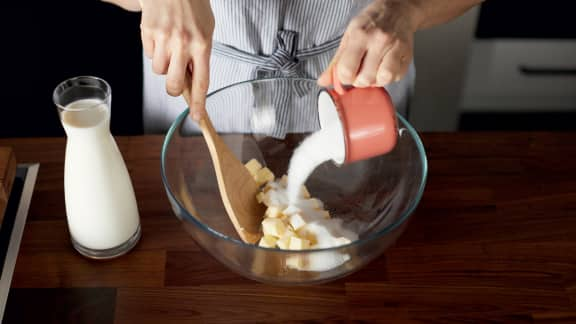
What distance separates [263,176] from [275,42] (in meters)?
0.30

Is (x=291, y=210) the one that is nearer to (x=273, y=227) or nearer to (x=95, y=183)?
(x=273, y=227)

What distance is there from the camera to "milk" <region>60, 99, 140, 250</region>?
916 millimetres

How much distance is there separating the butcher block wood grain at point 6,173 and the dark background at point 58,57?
1046 millimetres

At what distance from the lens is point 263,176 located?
1105 mm

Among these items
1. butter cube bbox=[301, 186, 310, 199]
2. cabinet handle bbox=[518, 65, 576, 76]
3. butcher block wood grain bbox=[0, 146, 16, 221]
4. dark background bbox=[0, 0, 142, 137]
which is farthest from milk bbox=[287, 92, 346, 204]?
cabinet handle bbox=[518, 65, 576, 76]

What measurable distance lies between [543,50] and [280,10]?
123 cm

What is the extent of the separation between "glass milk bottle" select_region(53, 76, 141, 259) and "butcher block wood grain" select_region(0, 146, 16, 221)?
122mm

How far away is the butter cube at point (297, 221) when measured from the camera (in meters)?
0.99

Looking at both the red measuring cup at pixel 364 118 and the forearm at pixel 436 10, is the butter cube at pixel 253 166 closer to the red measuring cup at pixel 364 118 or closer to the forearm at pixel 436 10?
the red measuring cup at pixel 364 118

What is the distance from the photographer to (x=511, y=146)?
125cm

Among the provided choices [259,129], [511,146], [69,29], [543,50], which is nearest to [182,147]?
[259,129]

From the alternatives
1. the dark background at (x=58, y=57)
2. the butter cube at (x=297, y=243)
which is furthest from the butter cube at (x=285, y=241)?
the dark background at (x=58, y=57)

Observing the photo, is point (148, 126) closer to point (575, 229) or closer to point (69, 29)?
point (69, 29)

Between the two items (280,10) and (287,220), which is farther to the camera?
(280,10)
